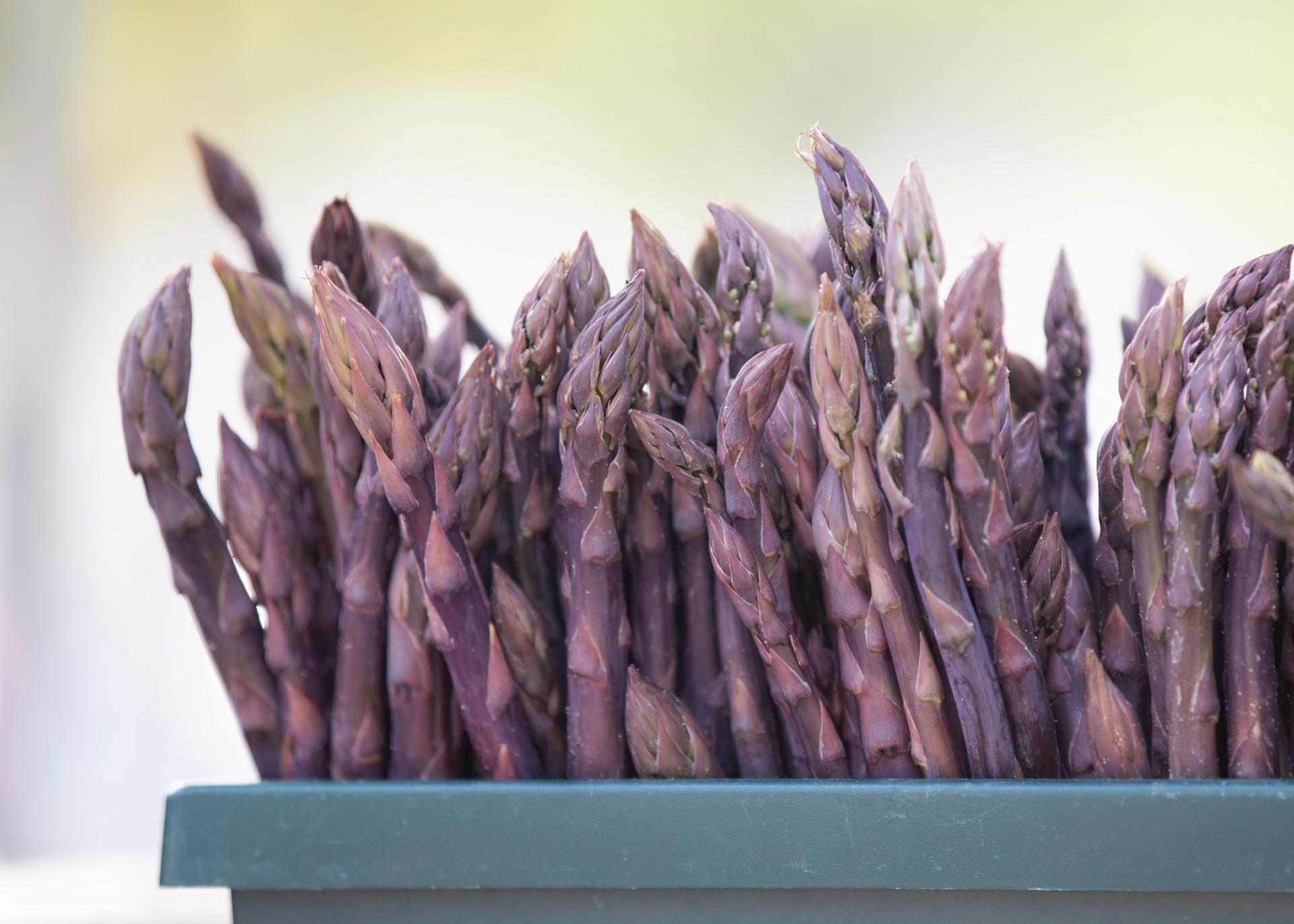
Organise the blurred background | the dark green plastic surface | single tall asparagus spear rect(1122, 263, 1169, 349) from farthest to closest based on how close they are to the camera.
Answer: the blurred background
single tall asparagus spear rect(1122, 263, 1169, 349)
the dark green plastic surface

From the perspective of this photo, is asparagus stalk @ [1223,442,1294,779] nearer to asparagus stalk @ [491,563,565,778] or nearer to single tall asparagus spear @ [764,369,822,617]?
single tall asparagus spear @ [764,369,822,617]

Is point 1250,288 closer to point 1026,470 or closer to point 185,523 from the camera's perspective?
point 1026,470

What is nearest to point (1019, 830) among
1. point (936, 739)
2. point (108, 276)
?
point (936, 739)

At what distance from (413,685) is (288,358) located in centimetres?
21

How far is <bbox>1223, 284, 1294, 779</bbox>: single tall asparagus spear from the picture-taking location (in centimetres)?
42

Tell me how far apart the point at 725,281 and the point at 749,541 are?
16 centimetres

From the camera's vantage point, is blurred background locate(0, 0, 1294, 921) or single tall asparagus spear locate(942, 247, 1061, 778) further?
blurred background locate(0, 0, 1294, 921)

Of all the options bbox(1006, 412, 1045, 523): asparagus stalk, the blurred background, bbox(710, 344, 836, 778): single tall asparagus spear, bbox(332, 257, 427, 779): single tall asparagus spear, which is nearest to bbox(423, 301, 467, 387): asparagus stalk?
bbox(332, 257, 427, 779): single tall asparagus spear

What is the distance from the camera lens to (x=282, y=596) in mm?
536

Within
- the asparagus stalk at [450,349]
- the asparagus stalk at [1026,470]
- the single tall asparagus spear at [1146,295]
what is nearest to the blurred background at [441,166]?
the single tall asparagus spear at [1146,295]

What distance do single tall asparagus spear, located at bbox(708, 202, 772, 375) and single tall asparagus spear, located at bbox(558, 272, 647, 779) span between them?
3.1 inches

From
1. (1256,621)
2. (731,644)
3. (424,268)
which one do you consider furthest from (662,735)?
(424,268)

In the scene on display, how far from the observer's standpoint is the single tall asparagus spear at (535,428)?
1.70ft

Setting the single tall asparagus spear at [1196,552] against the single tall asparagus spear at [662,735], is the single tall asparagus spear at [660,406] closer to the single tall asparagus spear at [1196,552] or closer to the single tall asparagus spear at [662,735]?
the single tall asparagus spear at [662,735]
